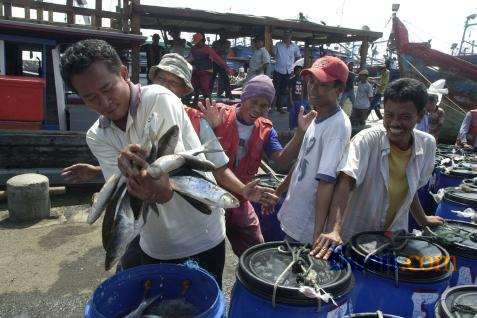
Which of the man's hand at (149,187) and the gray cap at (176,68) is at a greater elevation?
the gray cap at (176,68)

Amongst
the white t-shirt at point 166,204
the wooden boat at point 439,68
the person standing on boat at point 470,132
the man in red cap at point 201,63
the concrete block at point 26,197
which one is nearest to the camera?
the white t-shirt at point 166,204

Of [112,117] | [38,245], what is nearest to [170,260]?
[112,117]

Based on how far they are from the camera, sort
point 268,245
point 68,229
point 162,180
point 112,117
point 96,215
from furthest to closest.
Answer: point 68,229
point 268,245
point 112,117
point 96,215
point 162,180

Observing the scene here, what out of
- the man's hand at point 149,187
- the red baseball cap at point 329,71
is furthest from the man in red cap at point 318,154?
the man's hand at point 149,187

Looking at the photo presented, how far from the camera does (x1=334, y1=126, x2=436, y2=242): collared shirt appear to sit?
2398mm

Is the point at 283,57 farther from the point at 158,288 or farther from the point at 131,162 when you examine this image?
the point at 131,162

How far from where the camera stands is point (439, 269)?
1896 mm

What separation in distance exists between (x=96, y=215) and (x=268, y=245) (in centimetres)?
95

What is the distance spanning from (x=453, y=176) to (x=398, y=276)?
327 cm

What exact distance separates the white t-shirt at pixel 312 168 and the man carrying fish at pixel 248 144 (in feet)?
1.87

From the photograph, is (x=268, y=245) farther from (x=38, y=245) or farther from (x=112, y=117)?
(x=38, y=245)

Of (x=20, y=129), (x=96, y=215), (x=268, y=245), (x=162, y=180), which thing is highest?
(x=162, y=180)

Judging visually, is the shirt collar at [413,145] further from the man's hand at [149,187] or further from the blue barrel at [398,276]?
the man's hand at [149,187]

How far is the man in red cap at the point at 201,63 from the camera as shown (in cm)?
1048
